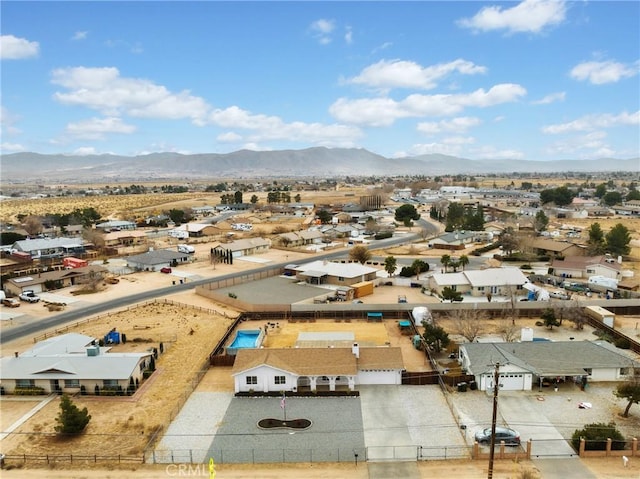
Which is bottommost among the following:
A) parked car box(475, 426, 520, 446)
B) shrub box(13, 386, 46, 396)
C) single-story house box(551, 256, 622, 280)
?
shrub box(13, 386, 46, 396)

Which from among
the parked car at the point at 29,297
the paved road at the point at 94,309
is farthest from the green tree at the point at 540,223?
the parked car at the point at 29,297

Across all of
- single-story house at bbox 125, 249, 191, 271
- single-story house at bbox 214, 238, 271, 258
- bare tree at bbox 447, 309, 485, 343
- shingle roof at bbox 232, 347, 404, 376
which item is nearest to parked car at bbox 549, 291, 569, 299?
bare tree at bbox 447, 309, 485, 343

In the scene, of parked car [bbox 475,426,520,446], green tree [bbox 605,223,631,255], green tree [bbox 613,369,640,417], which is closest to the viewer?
parked car [bbox 475,426,520,446]

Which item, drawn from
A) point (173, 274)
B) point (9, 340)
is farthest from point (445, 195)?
point (9, 340)

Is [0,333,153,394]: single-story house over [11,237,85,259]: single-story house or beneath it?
beneath

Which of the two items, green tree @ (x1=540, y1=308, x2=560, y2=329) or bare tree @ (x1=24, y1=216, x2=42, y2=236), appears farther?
bare tree @ (x1=24, y1=216, x2=42, y2=236)

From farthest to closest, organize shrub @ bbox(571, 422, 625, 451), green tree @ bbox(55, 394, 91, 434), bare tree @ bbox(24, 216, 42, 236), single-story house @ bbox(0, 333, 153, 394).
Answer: bare tree @ bbox(24, 216, 42, 236)
single-story house @ bbox(0, 333, 153, 394)
green tree @ bbox(55, 394, 91, 434)
shrub @ bbox(571, 422, 625, 451)

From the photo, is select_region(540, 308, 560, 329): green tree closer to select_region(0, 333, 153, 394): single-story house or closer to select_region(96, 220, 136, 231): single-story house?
select_region(0, 333, 153, 394): single-story house
